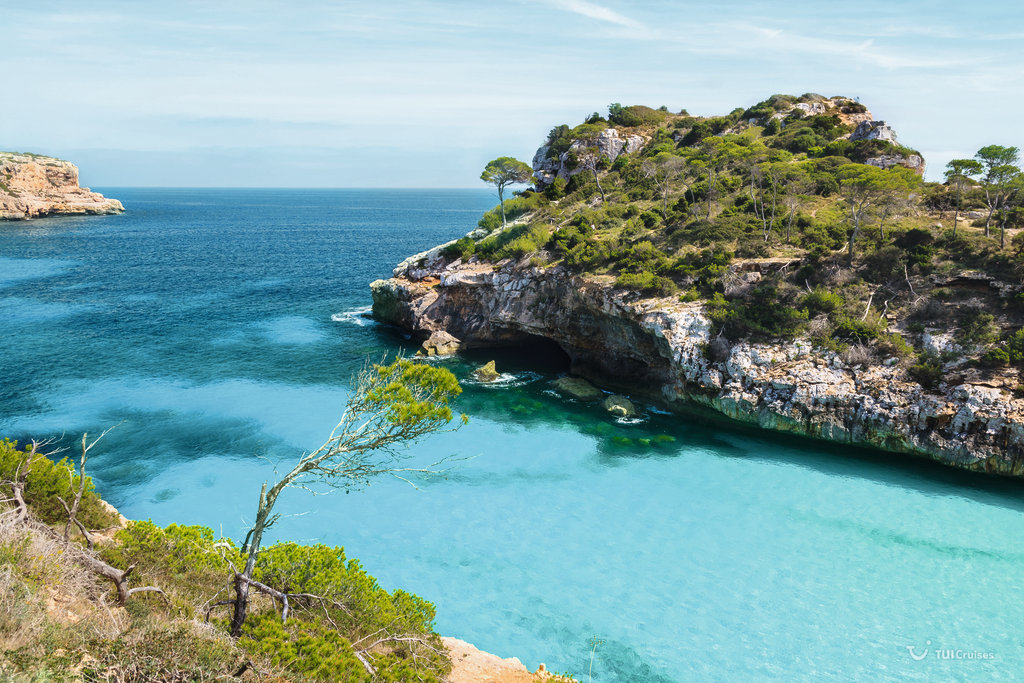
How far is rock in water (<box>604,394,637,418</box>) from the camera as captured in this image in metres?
30.7

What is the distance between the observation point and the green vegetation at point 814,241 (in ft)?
90.4

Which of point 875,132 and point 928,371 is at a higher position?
point 875,132

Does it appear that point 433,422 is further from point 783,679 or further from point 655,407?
point 655,407

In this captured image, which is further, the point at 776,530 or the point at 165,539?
the point at 776,530

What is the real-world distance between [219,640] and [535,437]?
20071mm

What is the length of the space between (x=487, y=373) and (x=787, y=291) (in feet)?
57.3

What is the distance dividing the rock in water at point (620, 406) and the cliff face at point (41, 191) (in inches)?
5547

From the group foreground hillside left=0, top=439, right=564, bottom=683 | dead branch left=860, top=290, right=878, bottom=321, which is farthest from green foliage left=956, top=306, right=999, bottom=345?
foreground hillside left=0, top=439, right=564, bottom=683

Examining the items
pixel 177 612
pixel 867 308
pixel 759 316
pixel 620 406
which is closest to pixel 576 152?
pixel 759 316

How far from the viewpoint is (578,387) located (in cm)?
3353

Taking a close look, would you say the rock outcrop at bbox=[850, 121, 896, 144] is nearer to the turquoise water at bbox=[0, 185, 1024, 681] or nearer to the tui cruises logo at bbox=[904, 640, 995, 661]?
the turquoise water at bbox=[0, 185, 1024, 681]

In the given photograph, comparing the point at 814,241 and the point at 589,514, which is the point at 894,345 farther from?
the point at 589,514

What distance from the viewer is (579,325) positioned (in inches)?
1406

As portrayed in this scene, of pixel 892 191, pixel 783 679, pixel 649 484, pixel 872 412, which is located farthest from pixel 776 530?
pixel 892 191
